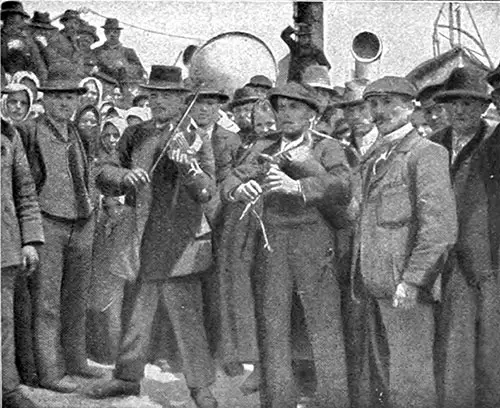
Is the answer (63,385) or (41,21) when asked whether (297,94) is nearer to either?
(41,21)

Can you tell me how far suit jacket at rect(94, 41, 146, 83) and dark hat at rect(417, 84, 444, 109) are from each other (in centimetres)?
157

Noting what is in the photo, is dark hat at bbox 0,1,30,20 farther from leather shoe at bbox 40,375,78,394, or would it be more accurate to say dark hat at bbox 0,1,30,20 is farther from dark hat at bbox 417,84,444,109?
dark hat at bbox 417,84,444,109

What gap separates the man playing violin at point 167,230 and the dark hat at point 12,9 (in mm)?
883

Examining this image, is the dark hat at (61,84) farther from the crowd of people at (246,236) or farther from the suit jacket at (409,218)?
the suit jacket at (409,218)

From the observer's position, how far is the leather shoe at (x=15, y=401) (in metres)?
6.31

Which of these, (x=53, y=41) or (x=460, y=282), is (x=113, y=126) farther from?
(x=460, y=282)

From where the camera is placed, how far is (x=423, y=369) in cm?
629

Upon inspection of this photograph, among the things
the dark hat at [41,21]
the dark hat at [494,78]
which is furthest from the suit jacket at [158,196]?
the dark hat at [494,78]

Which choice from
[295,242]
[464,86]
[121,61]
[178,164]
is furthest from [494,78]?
[121,61]

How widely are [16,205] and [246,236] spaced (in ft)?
4.23

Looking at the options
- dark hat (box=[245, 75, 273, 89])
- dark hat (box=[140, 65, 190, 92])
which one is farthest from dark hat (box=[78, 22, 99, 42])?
dark hat (box=[245, 75, 273, 89])

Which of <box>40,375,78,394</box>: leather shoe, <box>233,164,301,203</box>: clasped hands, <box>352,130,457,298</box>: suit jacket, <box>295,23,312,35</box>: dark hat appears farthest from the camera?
<box>295,23,312,35</box>: dark hat

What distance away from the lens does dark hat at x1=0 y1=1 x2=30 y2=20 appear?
6379 mm

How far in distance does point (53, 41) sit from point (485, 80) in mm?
2450
